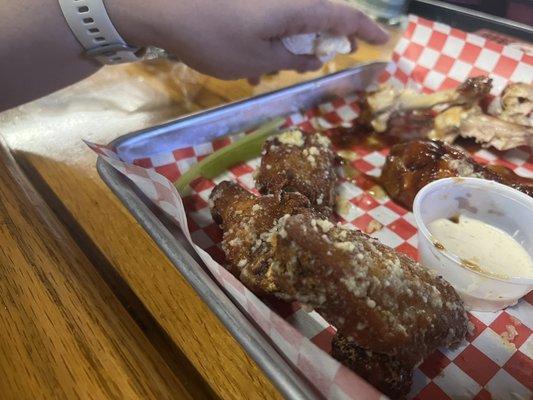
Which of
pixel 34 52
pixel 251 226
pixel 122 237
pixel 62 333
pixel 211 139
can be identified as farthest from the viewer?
pixel 211 139

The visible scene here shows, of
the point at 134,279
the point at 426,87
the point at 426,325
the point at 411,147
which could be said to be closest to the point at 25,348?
the point at 134,279

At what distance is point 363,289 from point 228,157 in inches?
46.0

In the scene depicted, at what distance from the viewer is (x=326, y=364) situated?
1.04 m

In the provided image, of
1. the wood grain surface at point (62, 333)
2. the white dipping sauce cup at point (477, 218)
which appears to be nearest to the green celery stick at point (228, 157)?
the wood grain surface at point (62, 333)

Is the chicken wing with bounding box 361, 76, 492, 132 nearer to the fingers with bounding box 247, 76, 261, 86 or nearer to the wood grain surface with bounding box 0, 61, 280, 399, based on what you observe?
the fingers with bounding box 247, 76, 261, 86

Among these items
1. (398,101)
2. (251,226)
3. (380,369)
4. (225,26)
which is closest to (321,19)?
(225,26)

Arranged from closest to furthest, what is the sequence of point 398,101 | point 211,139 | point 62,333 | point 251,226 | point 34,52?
point 62,333 < point 251,226 < point 34,52 < point 211,139 < point 398,101

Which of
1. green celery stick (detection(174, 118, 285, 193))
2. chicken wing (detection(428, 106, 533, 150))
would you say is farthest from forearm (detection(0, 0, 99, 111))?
chicken wing (detection(428, 106, 533, 150))

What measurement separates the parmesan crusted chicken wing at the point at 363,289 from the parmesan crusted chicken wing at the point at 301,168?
1.72ft

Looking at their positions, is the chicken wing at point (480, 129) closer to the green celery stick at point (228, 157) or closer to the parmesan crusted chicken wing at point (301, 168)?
the parmesan crusted chicken wing at point (301, 168)

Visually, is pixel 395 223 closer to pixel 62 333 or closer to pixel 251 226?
pixel 251 226

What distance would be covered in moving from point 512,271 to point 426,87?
1530mm

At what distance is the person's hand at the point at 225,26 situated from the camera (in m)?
1.87

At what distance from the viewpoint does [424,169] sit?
6.37ft
